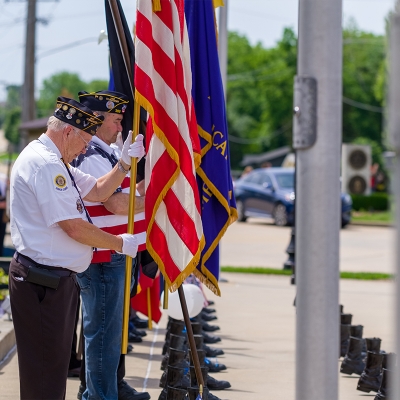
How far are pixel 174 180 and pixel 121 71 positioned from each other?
4.25 ft

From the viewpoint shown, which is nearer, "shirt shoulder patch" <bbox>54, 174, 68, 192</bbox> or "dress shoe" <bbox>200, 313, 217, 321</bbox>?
"shirt shoulder patch" <bbox>54, 174, 68, 192</bbox>

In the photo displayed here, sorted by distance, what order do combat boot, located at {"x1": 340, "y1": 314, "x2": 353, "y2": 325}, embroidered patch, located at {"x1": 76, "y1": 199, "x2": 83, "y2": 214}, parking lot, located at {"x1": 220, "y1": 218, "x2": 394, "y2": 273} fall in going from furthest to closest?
parking lot, located at {"x1": 220, "y1": 218, "x2": 394, "y2": 273}
combat boot, located at {"x1": 340, "y1": 314, "x2": 353, "y2": 325}
embroidered patch, located at {"x1": 76, "y1": 199, "x2": 83, "y2": 214}

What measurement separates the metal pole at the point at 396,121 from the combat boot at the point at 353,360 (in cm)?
452

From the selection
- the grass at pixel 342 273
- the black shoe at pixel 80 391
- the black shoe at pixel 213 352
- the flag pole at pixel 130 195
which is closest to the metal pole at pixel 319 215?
the flag pole at pixel 130 195

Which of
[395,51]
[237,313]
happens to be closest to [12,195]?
[395,51]

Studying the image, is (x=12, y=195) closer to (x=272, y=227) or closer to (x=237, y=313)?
(x=237, y=313)

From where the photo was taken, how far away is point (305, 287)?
3840 millimetres

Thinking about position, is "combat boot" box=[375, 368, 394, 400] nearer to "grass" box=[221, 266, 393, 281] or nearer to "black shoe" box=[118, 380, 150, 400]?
"black shoe" box=[118, 380, 150, 400]

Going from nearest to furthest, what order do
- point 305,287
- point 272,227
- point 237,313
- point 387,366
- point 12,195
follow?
point 305,287
point 12,195
point 387,366
point 237,313
point 272,227

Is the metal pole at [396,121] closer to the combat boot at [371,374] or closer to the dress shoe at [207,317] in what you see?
the combat boot at [371,374]

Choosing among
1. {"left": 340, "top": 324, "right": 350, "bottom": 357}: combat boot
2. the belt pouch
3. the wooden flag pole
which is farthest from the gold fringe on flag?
{"left": 340, "top": 324, "right": 350, "bottom": 357}: combat boot

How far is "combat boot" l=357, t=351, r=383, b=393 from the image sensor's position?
6.52 meters

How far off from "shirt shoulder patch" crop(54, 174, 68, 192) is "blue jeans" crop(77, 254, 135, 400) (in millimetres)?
1181

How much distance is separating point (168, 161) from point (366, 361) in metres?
2.42
